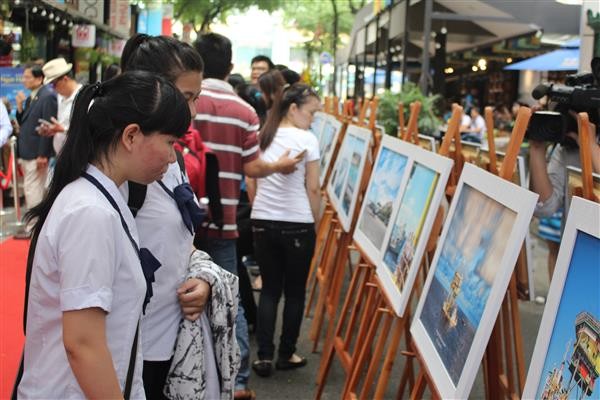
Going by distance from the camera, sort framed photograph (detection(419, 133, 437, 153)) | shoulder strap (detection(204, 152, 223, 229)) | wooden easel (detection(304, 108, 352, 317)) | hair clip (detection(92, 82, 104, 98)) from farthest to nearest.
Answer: wooden easel (detection(304, 108, 352, 317)) < framed photograph (detection(419, 133, 437, 153)) < shoulder strap (detection(204, 152, 223, 229)) < hair clip (detection(92, 82, 104, 98))

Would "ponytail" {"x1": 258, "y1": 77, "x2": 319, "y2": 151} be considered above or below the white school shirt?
above

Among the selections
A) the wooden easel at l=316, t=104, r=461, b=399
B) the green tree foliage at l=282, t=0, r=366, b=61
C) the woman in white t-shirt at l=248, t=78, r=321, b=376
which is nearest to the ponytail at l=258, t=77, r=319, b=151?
the woman in white t-shirt at l=248, t=78, r=321, b=376

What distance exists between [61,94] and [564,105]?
660 cm

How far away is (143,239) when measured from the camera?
2.53 metres

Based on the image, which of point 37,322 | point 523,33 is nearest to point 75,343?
point 37,322

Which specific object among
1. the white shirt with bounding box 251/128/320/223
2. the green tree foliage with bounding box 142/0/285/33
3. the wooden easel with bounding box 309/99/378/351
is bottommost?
the wooden easel with bounding box 309/99/378/351

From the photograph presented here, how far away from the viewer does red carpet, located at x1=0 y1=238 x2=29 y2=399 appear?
14.9ft

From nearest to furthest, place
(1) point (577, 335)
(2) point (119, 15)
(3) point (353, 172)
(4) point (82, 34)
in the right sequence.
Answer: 1. (1) point (577, 335)
2. (3) point (353, 172)
3. (4) point (82, 34)
4. (2) point (119, 15)

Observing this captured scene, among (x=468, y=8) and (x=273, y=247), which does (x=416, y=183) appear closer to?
(x=273, y=247)

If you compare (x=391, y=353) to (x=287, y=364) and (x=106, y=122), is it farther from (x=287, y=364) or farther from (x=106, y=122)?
(x=287, y=364)

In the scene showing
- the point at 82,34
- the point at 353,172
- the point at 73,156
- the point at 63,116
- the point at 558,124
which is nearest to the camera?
the point at 73,156

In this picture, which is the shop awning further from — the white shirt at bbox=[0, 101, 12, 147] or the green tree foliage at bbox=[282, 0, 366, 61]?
the green tree foliage at bbox=[282, 0, 366, 61]

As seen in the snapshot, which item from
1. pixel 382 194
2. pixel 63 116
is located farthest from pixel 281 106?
pixel 63 116

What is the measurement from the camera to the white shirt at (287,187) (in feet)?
16.6
